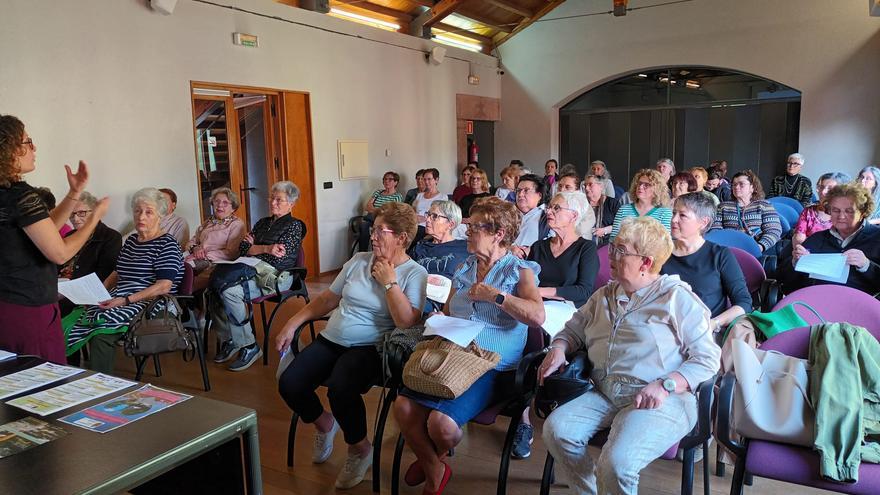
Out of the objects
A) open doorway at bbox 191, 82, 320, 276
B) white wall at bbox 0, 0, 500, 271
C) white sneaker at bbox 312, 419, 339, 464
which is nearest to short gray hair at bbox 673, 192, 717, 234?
white sneaker at bbox 312, 419, 339, 464

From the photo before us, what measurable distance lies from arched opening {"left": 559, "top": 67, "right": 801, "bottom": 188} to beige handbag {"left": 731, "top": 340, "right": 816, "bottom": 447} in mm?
8689

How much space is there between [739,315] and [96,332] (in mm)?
3339

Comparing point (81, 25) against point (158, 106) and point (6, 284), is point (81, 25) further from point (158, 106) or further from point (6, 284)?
point (6, 284)

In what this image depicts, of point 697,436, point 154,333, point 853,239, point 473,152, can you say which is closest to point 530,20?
point 473,152

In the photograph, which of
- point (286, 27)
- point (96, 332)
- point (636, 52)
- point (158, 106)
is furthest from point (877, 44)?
point (96, 332)

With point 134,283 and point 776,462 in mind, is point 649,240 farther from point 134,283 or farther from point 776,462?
point 134,283

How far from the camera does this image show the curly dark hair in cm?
228

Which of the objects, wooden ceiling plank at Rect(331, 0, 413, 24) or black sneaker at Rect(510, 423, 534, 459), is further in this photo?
wooden ceiling plank at Rect(331, 0, 413, 24)

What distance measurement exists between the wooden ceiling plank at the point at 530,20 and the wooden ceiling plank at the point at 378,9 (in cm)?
243

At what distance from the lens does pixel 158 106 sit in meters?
5.71

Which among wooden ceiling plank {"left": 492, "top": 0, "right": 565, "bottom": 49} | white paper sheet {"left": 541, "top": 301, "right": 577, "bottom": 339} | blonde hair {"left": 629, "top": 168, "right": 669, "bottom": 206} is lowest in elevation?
white paper sheet {"left": 541, "top": 301, "right": 577, "bottom": 339}

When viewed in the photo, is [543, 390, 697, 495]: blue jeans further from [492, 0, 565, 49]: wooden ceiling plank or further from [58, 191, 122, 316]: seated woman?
[492, 0, 565, 49]: wooden ceiling plank

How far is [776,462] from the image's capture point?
6.30 ft

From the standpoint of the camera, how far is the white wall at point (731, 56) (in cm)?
870
